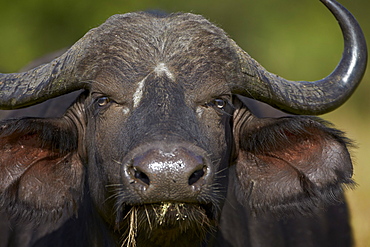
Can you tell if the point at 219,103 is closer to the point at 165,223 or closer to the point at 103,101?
the point at 103,101

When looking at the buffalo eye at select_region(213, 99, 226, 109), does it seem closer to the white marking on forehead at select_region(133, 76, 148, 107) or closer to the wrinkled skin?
the wrinkled skin

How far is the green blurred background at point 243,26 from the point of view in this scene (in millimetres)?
16297

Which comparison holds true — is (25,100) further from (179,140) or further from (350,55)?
(350,55)

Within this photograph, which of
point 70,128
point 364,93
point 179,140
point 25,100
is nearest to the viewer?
point 179,140

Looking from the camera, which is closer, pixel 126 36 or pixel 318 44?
pixel 126 36

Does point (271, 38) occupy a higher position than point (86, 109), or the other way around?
point (86, 109)

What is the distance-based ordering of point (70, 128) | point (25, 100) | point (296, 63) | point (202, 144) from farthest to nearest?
1. point (296, 63)
2. point (70, 128)
3. point (25, 100)
4. point (202, 144)

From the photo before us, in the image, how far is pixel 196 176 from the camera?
428 centimetres

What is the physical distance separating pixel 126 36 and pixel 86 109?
652 mm

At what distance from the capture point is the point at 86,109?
5242mm

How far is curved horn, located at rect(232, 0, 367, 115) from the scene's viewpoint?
5137 mm

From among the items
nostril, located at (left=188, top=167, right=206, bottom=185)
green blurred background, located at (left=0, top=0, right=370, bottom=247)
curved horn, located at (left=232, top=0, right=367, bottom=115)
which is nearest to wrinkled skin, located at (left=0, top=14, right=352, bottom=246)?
nostril, located at (left=188, top=167, right=206, bottom=185)

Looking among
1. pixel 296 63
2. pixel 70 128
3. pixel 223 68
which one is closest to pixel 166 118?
pixel 223 68

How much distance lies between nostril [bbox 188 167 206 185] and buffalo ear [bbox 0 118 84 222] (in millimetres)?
1413
